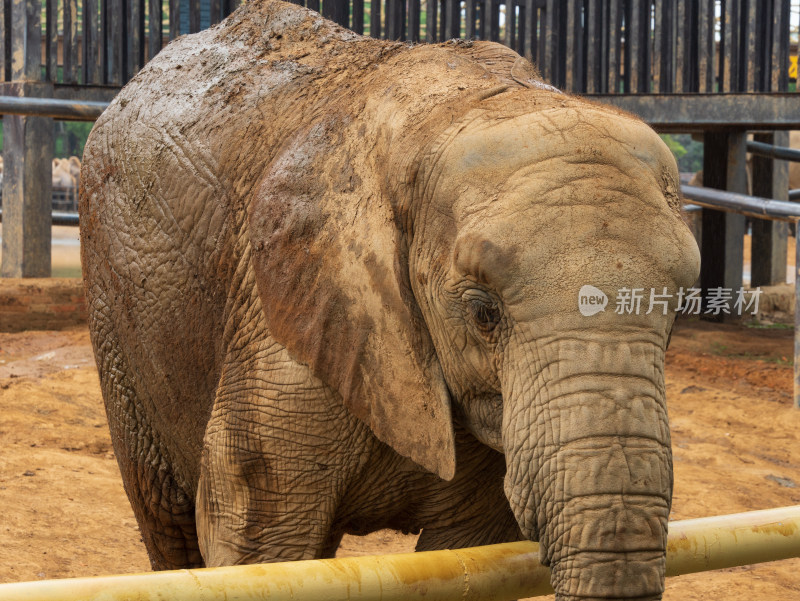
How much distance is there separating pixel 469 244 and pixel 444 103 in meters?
0.44

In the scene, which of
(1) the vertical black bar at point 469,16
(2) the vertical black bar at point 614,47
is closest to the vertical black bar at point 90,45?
(1) the vertical black bar at point 469,16

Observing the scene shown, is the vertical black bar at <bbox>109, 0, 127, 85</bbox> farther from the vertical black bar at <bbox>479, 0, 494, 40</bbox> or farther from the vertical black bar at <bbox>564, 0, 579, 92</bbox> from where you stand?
the vertical black bar at <bbox>564, 0, 579, 92</bbox>

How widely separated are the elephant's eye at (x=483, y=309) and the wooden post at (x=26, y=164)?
25.9ft

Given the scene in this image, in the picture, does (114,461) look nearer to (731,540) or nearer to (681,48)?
(731,540)

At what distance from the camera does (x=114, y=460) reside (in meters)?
5.92

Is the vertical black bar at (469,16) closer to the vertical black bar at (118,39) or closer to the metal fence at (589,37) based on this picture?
the metal fence at (589,37)

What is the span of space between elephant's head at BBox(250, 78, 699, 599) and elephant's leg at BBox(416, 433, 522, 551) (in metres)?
0.38

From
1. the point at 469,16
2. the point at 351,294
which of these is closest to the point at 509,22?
the point at 469,16

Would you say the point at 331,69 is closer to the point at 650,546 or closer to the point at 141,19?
the point at 650,546

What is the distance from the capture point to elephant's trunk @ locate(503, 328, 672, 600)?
1.96 metres

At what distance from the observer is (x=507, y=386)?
7.18 feet

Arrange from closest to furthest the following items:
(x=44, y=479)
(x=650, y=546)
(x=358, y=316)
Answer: (x=650, y=546) → (x=358, y=316) → (x=44, y=479)

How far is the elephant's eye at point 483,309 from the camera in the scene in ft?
7.25

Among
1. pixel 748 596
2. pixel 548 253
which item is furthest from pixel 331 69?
pixel 748 596
